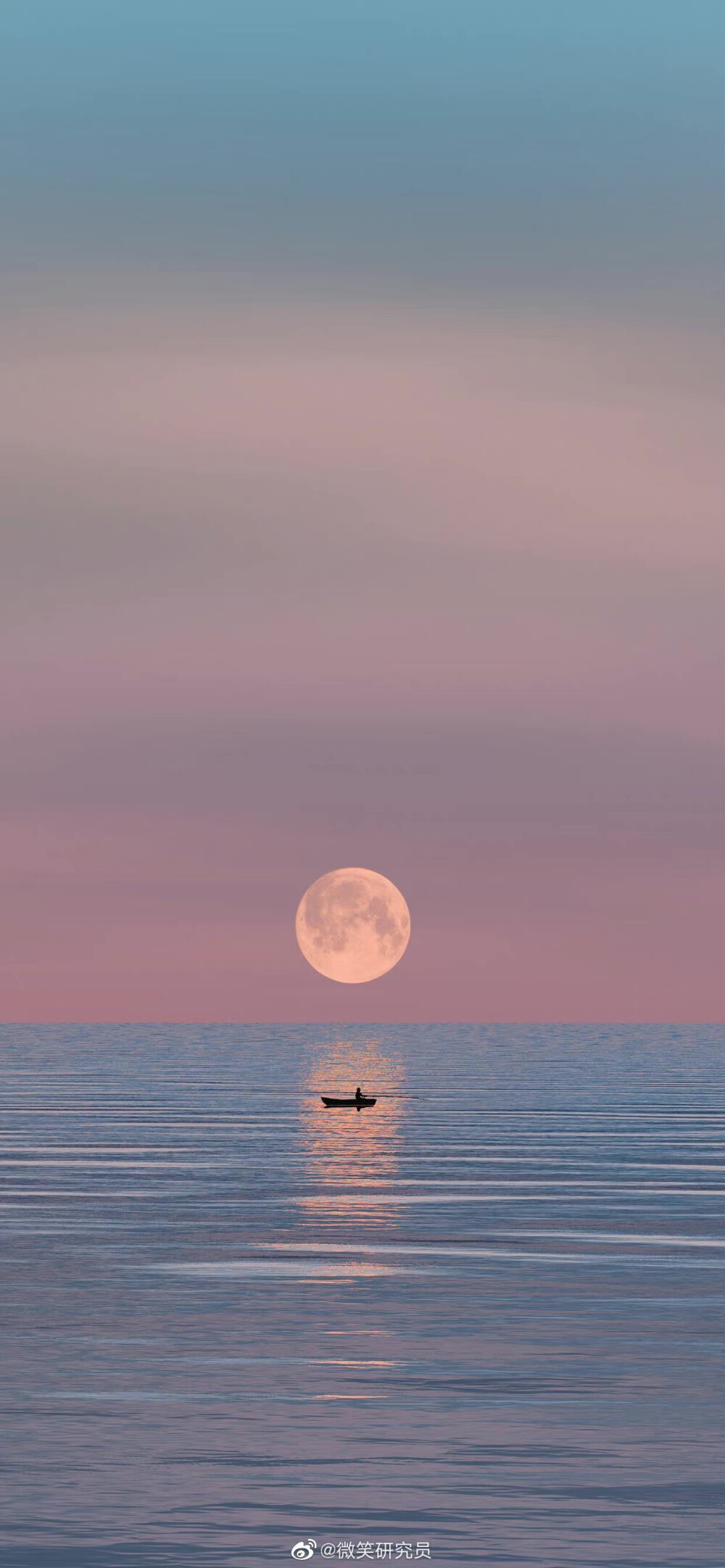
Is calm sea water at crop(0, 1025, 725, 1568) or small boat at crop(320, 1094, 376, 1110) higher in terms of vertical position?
small boat at crop(320, 1094, 376, 1110)

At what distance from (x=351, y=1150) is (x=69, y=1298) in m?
52.7

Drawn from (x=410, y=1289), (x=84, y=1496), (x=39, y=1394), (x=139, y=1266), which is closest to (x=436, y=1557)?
(x=84, y=1496)

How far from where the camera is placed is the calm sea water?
1077 inches

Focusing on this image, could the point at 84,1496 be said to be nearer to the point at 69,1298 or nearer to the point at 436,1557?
the point at 436,1557

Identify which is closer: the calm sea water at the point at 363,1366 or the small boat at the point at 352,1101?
the calm sea water at the point at 363,1366

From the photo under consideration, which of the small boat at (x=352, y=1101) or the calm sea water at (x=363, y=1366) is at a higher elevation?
the small boat at (x=352, y=1101)

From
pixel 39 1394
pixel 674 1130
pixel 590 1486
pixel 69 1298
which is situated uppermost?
pixel 674 1130

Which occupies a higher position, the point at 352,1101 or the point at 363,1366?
the point at 352,1101

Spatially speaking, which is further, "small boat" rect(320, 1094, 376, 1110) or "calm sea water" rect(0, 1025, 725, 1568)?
"small boat" rect(320, 1094, 376, 1110)

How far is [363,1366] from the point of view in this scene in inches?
1534

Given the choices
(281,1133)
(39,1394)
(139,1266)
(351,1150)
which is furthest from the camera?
(281,1133)

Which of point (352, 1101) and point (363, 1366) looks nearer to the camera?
point (363, 1366)

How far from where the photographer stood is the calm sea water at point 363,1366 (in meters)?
27.4

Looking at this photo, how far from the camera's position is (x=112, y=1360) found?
3962cm
